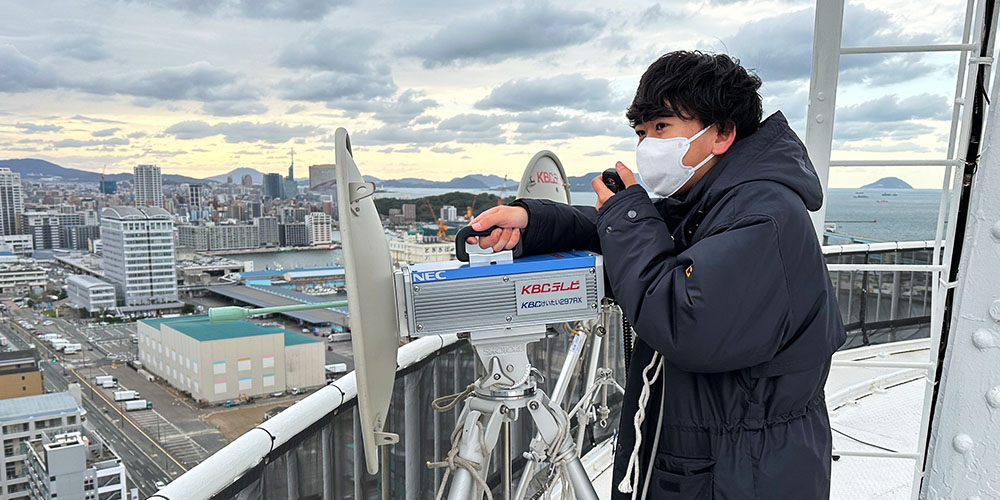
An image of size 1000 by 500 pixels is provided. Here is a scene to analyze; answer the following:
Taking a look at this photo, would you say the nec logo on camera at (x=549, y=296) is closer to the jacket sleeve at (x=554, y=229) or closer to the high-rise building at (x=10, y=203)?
the jacket sleeve at (x=554, y=229)

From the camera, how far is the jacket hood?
38.9 inches

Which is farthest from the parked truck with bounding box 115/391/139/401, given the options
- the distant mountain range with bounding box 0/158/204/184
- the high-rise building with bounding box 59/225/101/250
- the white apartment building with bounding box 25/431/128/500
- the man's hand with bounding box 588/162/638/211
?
the man's hand with bounding box 588/162/638/211

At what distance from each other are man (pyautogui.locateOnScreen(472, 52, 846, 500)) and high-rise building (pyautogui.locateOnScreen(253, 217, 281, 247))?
519cm

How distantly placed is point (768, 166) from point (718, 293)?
0.25 m

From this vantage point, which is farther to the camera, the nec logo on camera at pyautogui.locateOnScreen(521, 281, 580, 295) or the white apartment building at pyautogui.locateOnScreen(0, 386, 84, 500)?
the white apartment building at pyautogui.locateOnScreen(0, 386, 84, 500)

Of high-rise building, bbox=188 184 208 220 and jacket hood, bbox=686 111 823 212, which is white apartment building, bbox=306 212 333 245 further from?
high-rise building, bbox=188 184 208 220

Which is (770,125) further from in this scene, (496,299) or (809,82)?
(809,82)

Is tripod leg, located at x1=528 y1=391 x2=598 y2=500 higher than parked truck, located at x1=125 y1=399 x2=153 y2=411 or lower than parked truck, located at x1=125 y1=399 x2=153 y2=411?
higher

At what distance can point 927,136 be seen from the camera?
2000 mm

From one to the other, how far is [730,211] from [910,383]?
10.9 ft

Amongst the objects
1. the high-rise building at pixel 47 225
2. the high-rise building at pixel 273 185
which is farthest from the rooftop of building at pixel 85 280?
the high-rise building at pixel 273 185

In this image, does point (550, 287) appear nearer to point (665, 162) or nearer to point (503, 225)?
point (503, 225)

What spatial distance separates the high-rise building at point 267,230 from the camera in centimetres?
594

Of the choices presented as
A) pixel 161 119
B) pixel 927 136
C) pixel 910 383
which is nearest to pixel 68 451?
pixel 927 136
